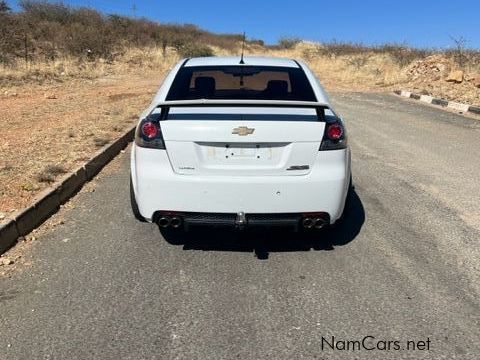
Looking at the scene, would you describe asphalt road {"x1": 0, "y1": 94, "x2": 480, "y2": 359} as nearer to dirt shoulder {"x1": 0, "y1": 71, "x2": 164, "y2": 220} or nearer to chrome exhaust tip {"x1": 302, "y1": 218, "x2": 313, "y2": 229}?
chrome exhaust tip {"x1": 302, "y1": 218, "x2": 313, "y2": 229}

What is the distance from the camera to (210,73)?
4.76m

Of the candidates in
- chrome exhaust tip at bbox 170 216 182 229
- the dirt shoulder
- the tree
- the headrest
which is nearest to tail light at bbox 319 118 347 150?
the headrest

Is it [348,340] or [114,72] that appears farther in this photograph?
[114,72]

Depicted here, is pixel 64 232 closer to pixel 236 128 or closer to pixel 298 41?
pixel 236 128

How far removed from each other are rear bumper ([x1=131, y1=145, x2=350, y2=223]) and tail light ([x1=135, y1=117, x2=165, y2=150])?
44mm

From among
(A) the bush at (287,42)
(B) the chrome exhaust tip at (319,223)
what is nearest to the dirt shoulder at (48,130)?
(B) the chrome exhaust tip at (319,223)

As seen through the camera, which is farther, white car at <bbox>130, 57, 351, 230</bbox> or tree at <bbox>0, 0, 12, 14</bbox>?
tree at <bbox>0, 0, 12, 14</bbox>

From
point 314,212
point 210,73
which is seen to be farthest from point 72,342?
point 210,73

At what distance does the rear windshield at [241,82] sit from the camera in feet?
14.9

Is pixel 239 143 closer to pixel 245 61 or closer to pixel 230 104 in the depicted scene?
pixel 230 104

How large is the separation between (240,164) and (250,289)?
2.95ft

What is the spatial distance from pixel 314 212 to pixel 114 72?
2418cm

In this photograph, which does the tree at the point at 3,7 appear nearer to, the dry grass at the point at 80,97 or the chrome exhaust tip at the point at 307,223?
the dry grass at the point at 80,97

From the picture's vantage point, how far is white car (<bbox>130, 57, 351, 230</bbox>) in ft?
12.0
